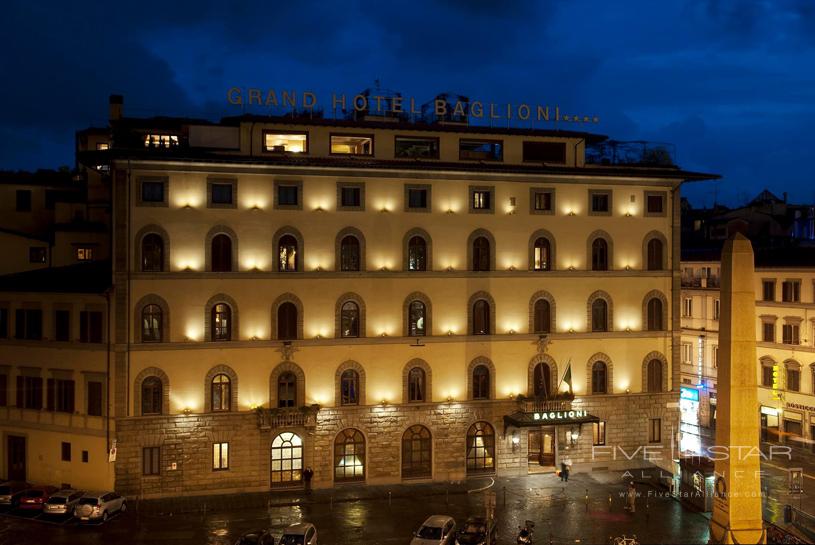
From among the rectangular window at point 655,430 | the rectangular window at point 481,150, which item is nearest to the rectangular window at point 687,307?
the rectangular window at point 655,430

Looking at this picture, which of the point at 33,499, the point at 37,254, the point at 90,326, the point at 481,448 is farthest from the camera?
the point at 37,254

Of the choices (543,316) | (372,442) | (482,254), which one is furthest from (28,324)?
(543,316)

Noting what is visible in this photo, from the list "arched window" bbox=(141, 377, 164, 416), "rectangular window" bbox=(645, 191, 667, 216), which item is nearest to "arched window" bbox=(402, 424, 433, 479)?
"arched window" bbox=(141, 377, 164, 416)

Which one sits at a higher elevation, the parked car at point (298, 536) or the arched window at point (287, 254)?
the arched window at point (287, 254)

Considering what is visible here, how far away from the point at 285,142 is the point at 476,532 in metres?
25.2

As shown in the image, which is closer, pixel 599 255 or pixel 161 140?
pixel 161 140

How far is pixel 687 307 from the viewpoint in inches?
2869

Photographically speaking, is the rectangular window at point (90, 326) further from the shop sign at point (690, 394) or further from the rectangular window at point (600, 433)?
the shop sign at point (690, 394)

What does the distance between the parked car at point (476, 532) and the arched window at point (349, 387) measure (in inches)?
480

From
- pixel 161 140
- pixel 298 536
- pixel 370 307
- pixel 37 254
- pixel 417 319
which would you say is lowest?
pixel 298 536

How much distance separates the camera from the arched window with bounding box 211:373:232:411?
150 feet

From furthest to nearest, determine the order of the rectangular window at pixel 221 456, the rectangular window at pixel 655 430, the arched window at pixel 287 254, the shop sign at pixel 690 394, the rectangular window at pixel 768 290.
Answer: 1. the shop sign at pixel 690 394
2. the rectangular window at pixel 768 290
3. the rectangular window at pixel 655 430
4. the arched window at pixel 287 254
5. the rectangular window at pixel 221 456

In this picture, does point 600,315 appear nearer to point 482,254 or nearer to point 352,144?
point 482,254

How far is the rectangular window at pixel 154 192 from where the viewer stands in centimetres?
4500
